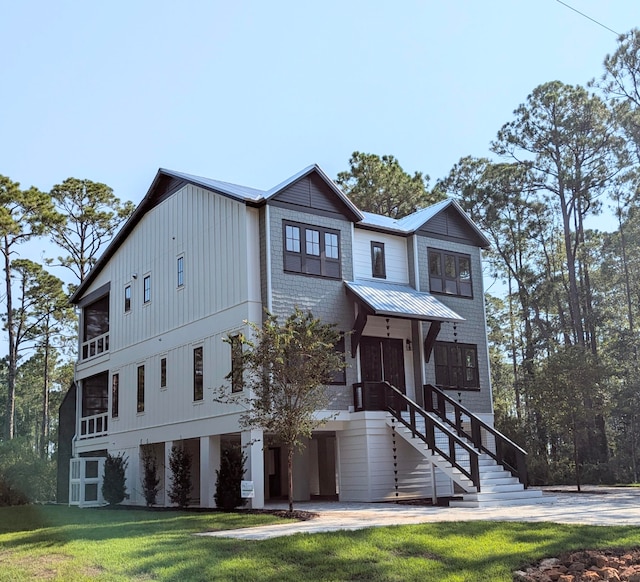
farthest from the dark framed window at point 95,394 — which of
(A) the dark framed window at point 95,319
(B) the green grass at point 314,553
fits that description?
(B) the green grass at point 314,553

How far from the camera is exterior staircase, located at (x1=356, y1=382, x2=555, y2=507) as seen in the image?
1800 centimetres

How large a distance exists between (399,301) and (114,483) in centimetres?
1104

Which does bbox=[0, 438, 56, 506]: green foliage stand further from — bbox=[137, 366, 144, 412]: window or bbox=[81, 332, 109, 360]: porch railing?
bbox=[137, 366, 144, 412]: window

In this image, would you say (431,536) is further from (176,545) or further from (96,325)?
(96,325)

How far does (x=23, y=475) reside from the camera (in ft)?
99.0

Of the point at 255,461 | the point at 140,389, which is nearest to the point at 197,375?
the point at 255,461

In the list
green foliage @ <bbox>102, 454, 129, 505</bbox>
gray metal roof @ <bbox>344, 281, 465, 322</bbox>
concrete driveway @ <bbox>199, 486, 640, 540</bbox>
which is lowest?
concrete driveway @ <bbox>199, 486, 640, 540</bbox>

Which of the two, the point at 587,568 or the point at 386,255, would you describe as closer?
the point at 587,568

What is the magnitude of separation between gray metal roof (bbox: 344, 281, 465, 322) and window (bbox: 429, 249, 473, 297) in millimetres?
1005

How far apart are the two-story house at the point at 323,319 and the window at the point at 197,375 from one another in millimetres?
47

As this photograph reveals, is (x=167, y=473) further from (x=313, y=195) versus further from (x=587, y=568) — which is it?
(x=587, y=568)

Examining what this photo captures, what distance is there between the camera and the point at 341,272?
22281 mm

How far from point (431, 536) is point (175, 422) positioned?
13776 mm

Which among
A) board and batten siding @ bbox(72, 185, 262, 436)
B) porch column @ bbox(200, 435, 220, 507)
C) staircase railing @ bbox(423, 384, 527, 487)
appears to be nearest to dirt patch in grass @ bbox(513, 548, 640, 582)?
staircase railing @ bbox(423, 384, 527, 487)
